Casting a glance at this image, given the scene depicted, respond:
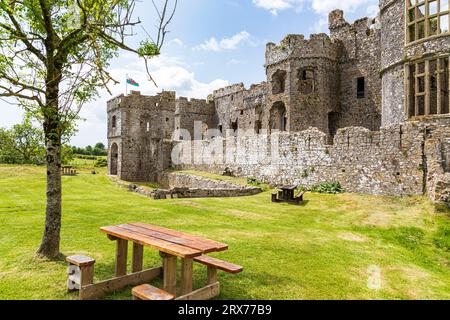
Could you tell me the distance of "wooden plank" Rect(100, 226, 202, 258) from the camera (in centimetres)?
457

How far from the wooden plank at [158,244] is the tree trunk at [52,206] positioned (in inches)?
67.1

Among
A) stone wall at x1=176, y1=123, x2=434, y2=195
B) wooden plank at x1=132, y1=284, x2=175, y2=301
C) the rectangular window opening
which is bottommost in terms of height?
wooden plank at x1=132, y1=284, x2=175, y2=301

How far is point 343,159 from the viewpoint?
17.4 m

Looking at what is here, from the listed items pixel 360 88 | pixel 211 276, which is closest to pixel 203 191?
pixel 211 276

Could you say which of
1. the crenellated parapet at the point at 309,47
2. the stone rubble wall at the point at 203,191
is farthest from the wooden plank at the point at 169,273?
the crenellated parapet at the point at 309,47

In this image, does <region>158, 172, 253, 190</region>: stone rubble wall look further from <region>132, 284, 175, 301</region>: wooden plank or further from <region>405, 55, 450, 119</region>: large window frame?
<region>132, 284, 175, 301</region>: wooden plank

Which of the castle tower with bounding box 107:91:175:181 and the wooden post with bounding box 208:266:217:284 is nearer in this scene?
the wooden post with bounding box 208:266:217:284

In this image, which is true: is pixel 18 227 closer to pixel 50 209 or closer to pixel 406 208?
pixel 50 209

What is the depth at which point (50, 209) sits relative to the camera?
6.92 meters

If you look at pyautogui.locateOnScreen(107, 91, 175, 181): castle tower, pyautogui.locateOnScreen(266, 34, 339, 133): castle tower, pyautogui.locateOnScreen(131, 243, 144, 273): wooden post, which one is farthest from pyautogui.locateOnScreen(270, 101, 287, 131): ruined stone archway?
pyautogui.locateOnScreen(131, 243, 144, 273): wooden post

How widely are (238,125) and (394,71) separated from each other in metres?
21.8

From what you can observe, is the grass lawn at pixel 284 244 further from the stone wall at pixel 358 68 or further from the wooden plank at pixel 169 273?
the stone wall at pixel 358 68

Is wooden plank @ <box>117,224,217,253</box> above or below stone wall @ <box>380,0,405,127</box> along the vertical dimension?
below
